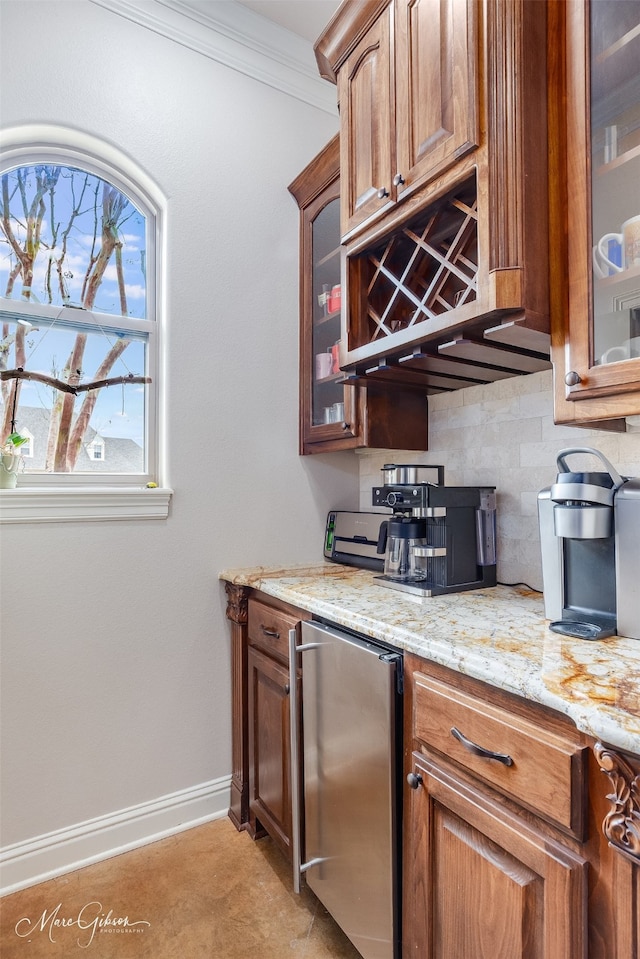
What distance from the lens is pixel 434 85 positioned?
1322 mm

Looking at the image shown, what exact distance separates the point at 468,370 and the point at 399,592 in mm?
711

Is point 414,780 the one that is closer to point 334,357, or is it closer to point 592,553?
point 592,553

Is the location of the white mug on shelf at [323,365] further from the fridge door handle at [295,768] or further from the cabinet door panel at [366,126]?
the fridge door handle at [295,768]

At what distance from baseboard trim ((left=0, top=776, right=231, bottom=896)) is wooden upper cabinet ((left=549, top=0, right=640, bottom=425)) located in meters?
1.88

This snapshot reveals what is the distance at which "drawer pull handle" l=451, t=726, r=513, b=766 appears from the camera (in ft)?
2.89

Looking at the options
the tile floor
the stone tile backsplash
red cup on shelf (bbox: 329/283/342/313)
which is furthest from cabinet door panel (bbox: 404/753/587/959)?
red cup on shelf (bbox: 329/283/342/313)

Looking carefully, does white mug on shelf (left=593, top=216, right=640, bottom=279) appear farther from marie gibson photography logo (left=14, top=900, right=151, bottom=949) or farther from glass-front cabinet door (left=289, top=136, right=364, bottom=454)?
marie gibson photography logo (left=14, top=900, right=151, bottom=949)

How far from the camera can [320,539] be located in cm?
231

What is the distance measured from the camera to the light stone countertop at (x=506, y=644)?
757mm

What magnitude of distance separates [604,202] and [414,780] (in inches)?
49.9

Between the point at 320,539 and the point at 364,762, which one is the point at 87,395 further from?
the point at 364,762

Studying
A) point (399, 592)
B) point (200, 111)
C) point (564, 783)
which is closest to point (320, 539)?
point (399, 592)

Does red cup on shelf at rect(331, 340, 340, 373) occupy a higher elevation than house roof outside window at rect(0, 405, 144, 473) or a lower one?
higher

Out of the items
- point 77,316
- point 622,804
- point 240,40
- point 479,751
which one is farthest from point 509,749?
point 240,40
